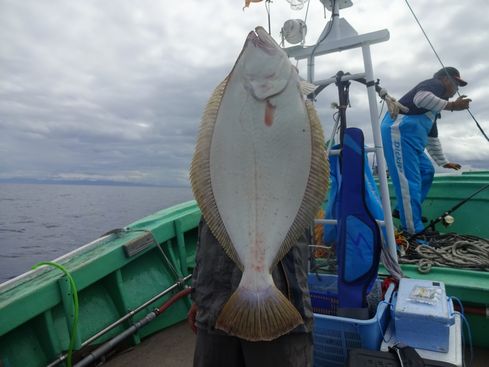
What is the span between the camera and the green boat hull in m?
2.78

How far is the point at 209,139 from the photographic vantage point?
Result: 152 centimetres

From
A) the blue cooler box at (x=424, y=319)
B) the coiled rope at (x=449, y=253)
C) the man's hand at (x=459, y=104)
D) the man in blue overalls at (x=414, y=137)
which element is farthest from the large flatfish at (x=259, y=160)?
the man's hand at (x=459, y=104)

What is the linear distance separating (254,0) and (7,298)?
112 inches

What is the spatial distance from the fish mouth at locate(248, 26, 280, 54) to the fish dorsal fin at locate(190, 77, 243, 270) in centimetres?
20

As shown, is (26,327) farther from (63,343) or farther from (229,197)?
(229,197)

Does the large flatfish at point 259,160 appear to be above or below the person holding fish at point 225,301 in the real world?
above

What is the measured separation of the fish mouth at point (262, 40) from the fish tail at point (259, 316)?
0.98 metres

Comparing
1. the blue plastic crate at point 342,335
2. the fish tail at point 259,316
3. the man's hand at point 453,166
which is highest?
the man's hand at point 453,166

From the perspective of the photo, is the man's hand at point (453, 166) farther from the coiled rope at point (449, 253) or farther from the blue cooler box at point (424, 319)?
the blue cooler box at point (424, 319)

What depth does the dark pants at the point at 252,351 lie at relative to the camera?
62.1 inches

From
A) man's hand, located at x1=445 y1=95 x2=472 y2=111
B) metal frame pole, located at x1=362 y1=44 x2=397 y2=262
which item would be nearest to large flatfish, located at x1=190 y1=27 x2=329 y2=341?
metal frame pole, located at x1=362 y1=44 x2=397 y2=262

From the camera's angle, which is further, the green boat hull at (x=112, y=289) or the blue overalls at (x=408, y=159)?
the blue overalls at (x=408, y=159)

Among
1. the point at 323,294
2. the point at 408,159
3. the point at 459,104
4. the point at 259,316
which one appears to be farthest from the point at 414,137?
the point at 259,316

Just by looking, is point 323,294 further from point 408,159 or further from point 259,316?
point 408,159
